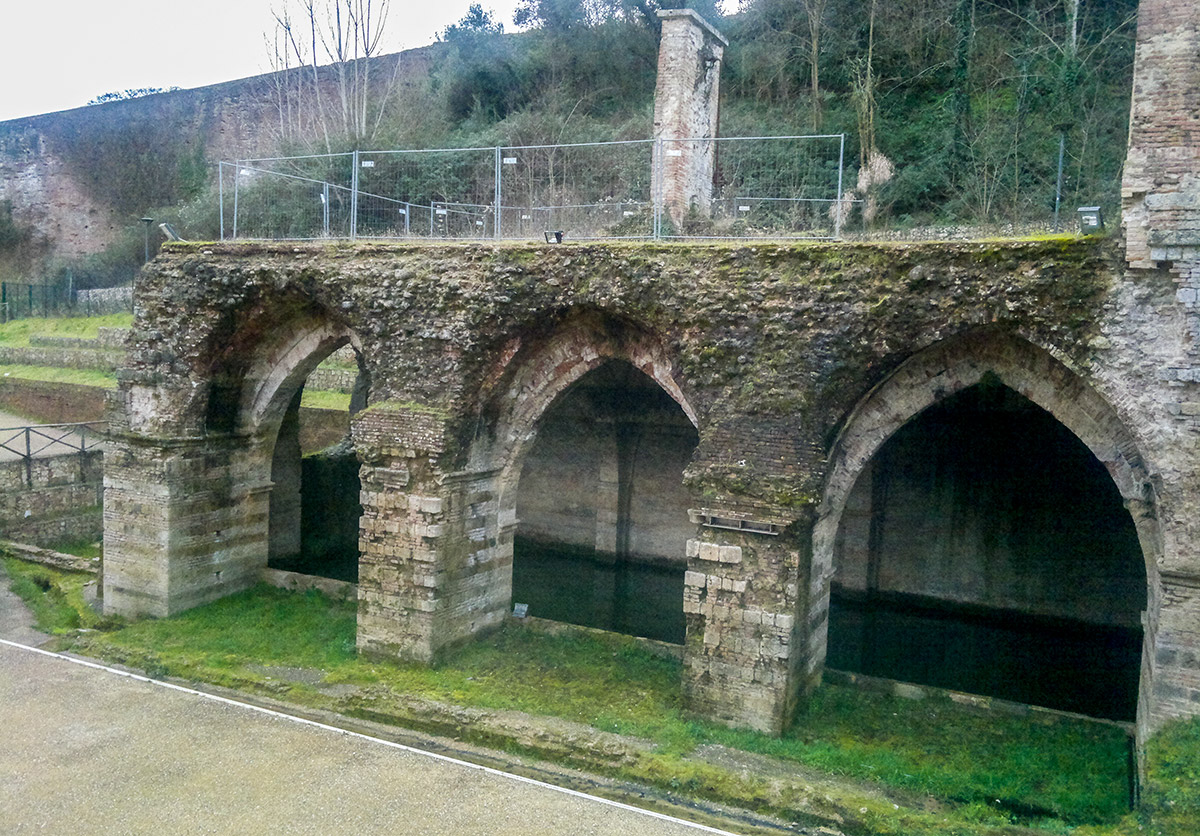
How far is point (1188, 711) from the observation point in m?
7.28

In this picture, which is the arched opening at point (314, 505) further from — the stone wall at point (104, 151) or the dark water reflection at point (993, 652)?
the stone wall at point (104, 151)

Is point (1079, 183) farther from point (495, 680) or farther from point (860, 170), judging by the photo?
point (495, 680)

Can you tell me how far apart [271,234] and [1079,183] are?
14.0 m

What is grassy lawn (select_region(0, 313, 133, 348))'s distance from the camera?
27.2 meters

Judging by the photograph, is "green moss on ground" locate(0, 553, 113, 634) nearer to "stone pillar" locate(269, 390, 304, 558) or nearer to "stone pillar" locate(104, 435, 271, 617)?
"stone pillar" locate(104, 435, 271, 617)

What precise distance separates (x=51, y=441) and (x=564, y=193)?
1252cm

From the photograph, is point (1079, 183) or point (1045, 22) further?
point (1045, 22)

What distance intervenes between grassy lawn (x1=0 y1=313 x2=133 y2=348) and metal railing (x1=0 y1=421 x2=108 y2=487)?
18.2 ft

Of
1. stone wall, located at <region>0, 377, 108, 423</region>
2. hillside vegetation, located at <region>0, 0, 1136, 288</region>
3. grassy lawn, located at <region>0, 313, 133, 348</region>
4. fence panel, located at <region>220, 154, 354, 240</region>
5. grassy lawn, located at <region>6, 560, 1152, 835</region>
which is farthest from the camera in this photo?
grassy lawn, located at <region>0, 313, 133, 348</region>

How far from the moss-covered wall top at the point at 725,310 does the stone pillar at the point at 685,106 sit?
6.02m

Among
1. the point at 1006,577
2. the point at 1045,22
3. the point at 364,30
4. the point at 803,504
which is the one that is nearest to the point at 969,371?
the point at 803,504

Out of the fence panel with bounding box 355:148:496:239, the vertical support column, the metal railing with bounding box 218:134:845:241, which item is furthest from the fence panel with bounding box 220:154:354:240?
the vertical support column

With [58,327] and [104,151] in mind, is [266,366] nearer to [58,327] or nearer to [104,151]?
A: [58,327]

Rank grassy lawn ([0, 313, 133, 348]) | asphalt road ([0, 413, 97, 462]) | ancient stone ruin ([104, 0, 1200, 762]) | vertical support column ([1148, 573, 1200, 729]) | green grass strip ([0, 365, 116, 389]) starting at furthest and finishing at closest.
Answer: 1. grassy lawn ([0, 313, 133, 348])
2. green grass strip ([0, 365, 116, 389])
3. asphalt road ([0, 413, 97, 462])
4. ancient stone ruin ([104, 0, 1200, 762])
5. vertical support column ([1148, 573, 1200, 729])
